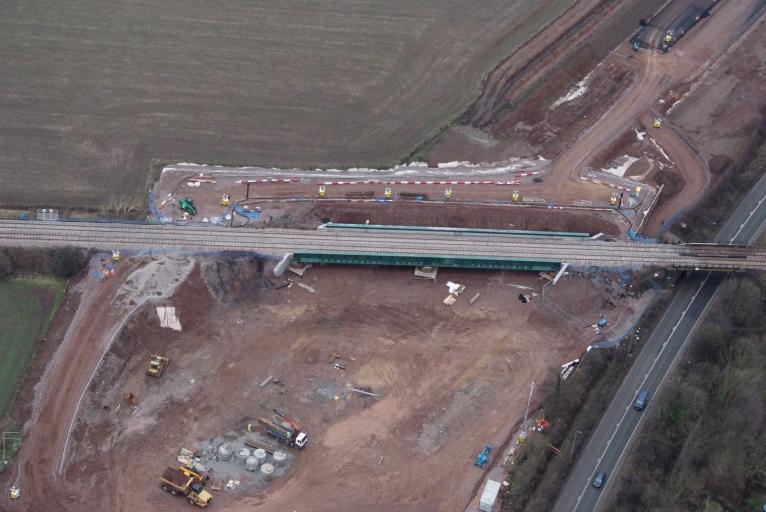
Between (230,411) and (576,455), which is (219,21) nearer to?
(230,411)

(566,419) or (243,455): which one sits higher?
(566,419)

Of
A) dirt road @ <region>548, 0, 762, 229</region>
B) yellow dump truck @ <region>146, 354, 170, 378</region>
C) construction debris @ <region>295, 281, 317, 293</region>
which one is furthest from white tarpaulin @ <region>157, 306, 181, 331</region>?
dirt road @ <region>548, 0, 762, 229</region>

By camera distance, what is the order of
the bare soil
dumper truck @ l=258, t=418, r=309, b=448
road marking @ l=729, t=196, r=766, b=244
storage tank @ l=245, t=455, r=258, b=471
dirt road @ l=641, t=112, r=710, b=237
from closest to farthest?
the bare soil, storage tank @ l=245, t=455, r=258, b=471, dumper truck @ l=258, t=418, r=309, b=448, road marking @ l=729, t=196, r=766, b=244, dirt road @ l=641, t=112, r=710, b=237

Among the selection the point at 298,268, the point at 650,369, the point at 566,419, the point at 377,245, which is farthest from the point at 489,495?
the point at 298,268

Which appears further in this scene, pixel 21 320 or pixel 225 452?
pixel 21 320

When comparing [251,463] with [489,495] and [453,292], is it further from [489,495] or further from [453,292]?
[453,292]

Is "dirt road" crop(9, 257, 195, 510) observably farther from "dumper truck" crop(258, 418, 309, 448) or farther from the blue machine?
the blue machine
